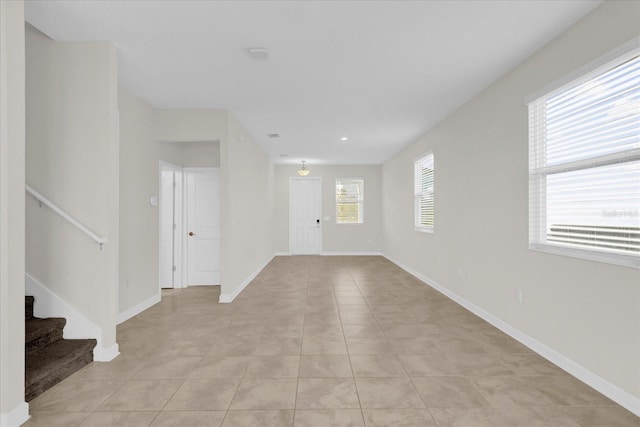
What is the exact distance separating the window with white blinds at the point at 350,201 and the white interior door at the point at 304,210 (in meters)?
0.60

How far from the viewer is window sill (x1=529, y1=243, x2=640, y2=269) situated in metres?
2.11

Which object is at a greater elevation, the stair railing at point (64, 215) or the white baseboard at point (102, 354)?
the stair railing at point (64, 215)

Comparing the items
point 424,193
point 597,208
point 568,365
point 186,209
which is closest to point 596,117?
point 597,208

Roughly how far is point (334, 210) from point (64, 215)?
24.6ft

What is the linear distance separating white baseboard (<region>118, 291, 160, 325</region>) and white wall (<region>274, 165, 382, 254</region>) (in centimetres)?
526

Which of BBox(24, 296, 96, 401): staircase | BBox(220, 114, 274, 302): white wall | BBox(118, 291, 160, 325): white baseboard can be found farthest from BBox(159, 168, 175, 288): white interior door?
BBox(24, 296, 96, 401): staircase

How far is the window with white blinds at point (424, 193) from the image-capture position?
5.84 m

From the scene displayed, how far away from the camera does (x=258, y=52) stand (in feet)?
9.68

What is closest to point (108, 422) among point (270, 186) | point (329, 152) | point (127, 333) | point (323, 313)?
point (127, 333)

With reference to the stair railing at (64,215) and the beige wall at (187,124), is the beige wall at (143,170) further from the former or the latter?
the stair railing at (64,215)

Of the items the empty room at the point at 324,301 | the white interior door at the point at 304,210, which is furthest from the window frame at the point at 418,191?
the white interior door at the point at 304,210

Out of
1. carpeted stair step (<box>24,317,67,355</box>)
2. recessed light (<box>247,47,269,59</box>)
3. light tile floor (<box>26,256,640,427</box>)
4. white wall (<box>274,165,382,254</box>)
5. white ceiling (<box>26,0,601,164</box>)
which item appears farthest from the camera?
white wall (<box>274,165,382,254</box>)
